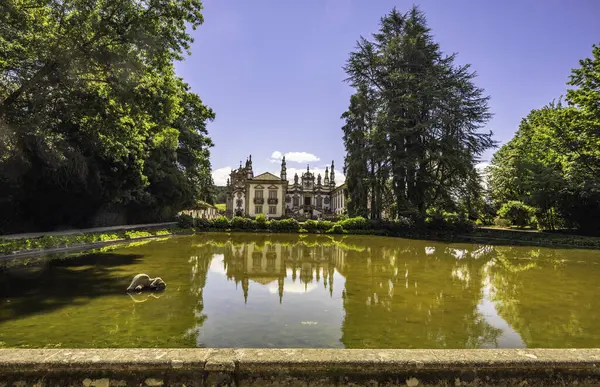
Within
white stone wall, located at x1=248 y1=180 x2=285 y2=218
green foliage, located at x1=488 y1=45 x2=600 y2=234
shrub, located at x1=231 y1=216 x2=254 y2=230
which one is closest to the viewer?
green foliage, located at x1=488 y1=45 x2=600 y2=234

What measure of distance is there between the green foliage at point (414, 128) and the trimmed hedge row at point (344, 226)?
1.30 m

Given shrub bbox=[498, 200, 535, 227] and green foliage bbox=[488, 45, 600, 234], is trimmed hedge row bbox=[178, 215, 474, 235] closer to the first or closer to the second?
green foliage bbox=[488, 45, 600, 234]

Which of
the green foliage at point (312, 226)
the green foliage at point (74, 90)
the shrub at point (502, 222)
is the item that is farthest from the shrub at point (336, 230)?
the shrub at point (502, 222)

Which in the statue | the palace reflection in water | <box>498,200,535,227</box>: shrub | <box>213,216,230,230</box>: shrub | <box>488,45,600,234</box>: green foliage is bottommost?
the palace reflection in water

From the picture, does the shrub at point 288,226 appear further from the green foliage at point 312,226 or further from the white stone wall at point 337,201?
the white stone wall at point 337,201

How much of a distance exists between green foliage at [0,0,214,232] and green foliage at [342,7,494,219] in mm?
17808

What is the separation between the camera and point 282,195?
57.0 metres

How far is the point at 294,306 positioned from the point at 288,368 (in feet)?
13.4

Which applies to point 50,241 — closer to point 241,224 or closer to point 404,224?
point 241,224

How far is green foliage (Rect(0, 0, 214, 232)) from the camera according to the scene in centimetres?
1157

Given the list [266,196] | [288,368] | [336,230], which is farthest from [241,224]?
[266,196]

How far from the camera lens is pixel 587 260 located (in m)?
14.6

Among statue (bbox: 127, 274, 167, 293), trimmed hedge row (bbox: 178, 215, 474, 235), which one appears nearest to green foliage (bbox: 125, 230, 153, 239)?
trimmed hedge row (bbox: 178, 215, 474, 235)

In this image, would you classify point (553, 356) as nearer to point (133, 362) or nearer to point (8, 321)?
point (133, 362)
